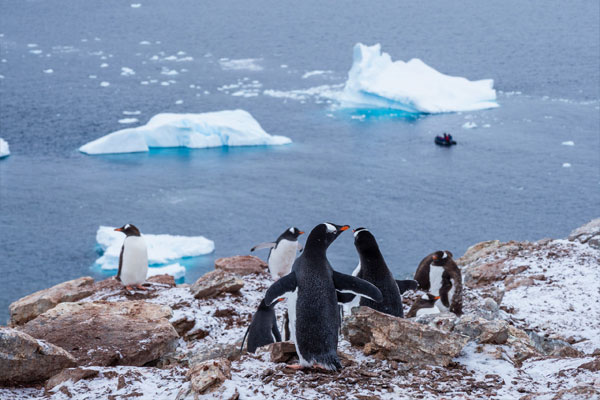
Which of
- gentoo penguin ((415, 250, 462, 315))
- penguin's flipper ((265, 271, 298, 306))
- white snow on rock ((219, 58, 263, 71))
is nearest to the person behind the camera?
penguin's flipper ((265, 271, 298, 306))

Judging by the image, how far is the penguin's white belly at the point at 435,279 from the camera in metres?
9.36

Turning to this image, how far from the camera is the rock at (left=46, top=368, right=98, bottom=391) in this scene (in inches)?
234

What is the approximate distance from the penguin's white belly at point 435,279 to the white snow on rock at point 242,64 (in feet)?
176

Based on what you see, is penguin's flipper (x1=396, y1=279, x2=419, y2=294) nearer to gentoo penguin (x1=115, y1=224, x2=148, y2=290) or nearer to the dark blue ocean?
gentoo penguin (x1=115, y1=224, x2=148, y2=290)

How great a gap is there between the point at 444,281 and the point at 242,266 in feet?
13.6

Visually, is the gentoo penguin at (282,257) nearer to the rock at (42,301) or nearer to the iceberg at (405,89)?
the rock at (42,301)

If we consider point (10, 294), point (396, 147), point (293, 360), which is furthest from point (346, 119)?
point (293, 360)

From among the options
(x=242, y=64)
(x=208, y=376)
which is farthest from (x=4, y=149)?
(x=208, y=376)

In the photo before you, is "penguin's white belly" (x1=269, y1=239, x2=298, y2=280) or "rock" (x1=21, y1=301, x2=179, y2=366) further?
"penguin's white belly" (x1=269, y1=239, x2=298, y2=280)

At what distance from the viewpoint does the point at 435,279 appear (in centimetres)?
949

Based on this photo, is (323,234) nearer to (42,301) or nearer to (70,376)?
(70,376)

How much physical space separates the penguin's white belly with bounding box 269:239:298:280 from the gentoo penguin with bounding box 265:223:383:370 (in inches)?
220

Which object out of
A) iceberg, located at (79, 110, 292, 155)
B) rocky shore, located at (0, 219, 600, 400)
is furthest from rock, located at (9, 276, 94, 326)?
iceberg, located at (79, 110, 292, 155)

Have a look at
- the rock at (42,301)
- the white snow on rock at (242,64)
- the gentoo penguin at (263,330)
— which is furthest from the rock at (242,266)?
the white snow on rock at (242,64)
